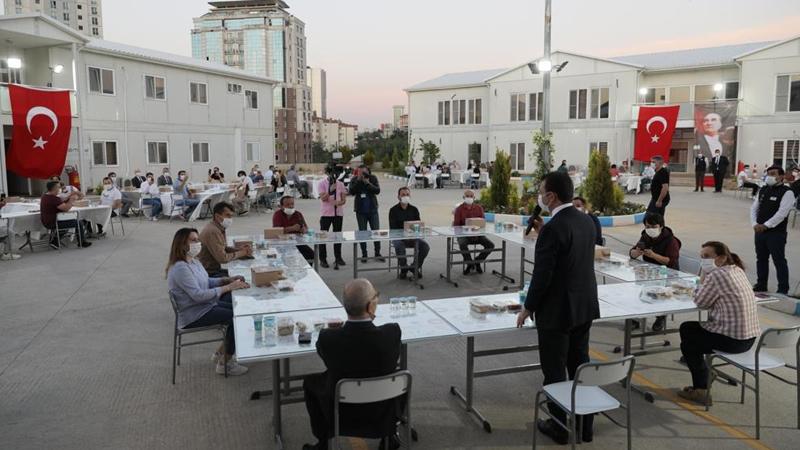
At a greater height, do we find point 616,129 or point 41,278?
point 616,129

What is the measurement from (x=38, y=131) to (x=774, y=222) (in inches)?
660

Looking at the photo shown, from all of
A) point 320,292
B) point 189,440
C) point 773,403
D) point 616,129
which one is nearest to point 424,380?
point 320,292

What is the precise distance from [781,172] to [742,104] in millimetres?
23988

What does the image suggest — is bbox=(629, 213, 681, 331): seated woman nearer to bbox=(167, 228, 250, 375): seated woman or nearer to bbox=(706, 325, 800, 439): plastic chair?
bbox=(706, 325, 800, 439): plastic chair

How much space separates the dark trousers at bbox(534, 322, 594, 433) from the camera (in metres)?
4.16

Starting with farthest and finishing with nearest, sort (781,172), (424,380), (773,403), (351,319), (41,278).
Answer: (41,278) → (781,172) → (424,380) → (773,403) → (351,319)

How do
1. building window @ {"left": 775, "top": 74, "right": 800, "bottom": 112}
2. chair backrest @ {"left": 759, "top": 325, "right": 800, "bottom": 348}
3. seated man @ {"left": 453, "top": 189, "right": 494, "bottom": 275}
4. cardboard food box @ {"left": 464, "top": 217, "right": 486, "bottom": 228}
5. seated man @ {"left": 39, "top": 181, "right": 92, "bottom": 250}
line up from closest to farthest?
chair backrest @ {"left": 759, "top": 325, "right": 800, "bottom": 348} → cardboard food box @ {"left": 464, "top": 217, "right": 486, "bottom": 228} → seated man @ {"left": 453, "top": 189, "right": 494, "bottom": 275} → seated man @ {"left": 39, "top": 181, "right": 92, "bottom": 250} → building window @ {"left": 775, "top": 74, "right": 800, "bottom": 112}

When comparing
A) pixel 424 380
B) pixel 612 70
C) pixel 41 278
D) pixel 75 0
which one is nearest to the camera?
pixel 424 380

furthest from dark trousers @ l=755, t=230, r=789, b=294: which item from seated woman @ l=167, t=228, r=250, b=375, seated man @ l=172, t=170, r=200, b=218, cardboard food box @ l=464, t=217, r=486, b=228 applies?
seated man @ l=172, t=170, r=200, b=218

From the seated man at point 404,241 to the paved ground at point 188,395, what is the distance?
35.2 inches

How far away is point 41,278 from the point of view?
31.6 feet

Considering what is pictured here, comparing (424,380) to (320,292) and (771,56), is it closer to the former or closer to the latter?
(320,292)

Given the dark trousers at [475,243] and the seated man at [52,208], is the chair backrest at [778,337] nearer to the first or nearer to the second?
the dark trousers at [475,243]

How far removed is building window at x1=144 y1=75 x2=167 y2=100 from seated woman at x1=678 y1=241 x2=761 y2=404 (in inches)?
984
